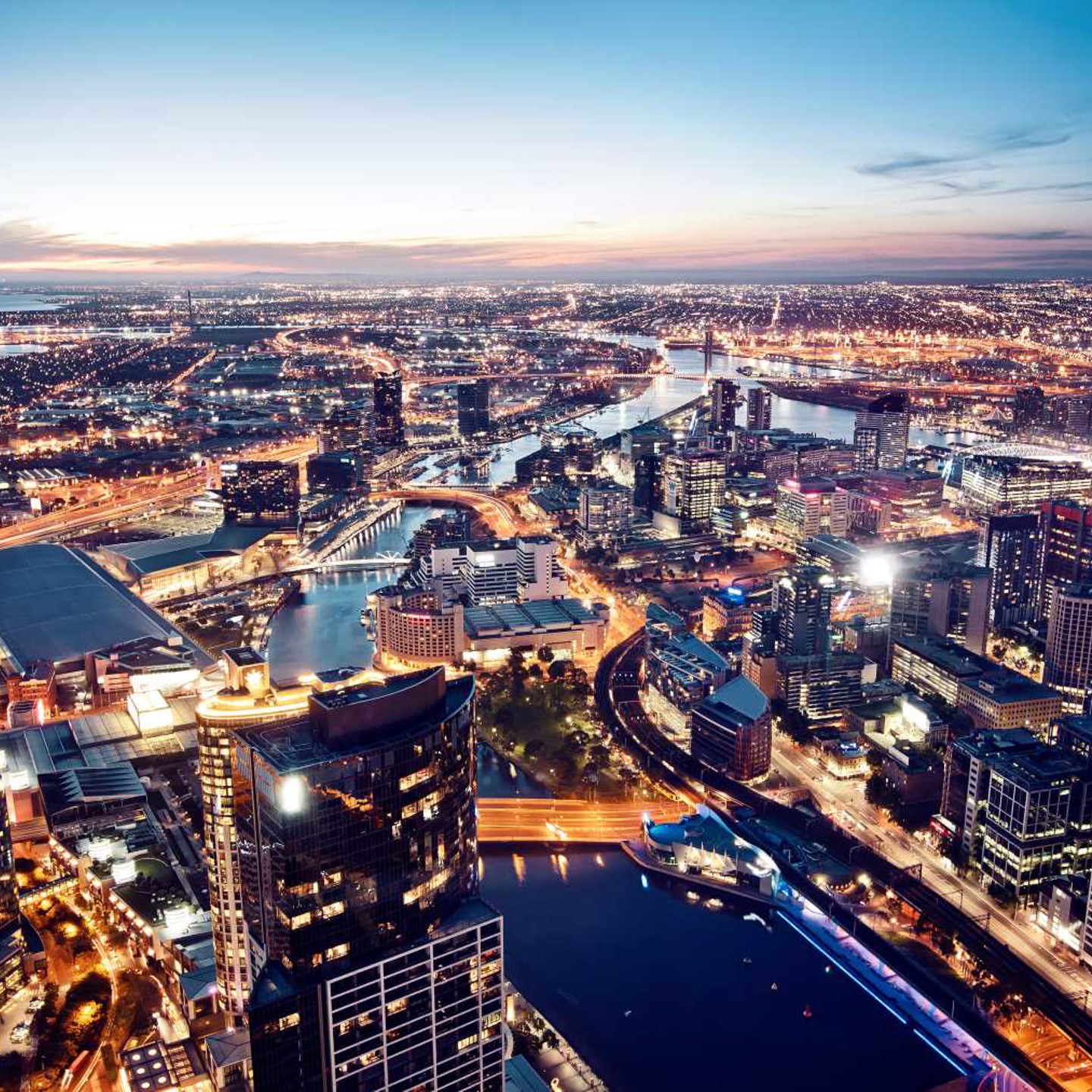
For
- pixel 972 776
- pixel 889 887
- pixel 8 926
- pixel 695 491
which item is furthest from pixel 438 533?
pixel 8 926

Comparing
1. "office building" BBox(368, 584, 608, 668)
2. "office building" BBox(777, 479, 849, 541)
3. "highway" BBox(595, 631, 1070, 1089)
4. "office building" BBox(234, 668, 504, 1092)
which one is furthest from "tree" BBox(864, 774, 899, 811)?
"office building" BBox(777, 479, 849, 541)

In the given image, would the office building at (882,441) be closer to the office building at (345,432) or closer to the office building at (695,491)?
the office building at (695,491)

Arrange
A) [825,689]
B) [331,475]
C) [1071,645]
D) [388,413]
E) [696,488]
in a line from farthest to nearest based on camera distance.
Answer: [388,413]
[331,475]
[696,488]
[1071,645]
[825,689]

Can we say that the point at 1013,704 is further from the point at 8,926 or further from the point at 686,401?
the point at 686,401

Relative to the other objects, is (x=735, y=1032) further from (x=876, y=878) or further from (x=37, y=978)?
(x=37, y=978)

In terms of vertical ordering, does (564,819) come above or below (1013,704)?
below

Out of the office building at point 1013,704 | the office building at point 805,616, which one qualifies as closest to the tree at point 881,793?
the office building at point 1013,704

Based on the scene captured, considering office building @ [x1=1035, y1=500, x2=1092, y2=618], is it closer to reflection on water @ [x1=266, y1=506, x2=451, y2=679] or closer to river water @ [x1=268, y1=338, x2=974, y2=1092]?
river water @ [x1=268, y1=338, x2=974, y2=1092]

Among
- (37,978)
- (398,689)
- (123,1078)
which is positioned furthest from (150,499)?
(398,689)
